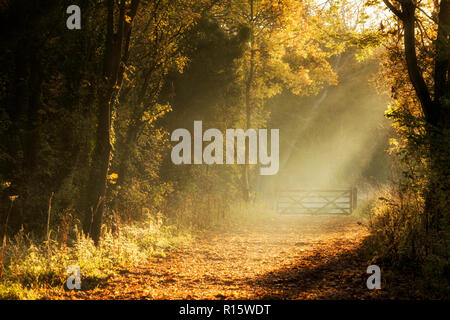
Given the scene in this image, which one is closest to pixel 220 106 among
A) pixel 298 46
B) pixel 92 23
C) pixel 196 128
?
pixel 196 128

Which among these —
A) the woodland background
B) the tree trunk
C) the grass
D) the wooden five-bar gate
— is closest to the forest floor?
the grass

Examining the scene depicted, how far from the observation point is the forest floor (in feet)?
18.9

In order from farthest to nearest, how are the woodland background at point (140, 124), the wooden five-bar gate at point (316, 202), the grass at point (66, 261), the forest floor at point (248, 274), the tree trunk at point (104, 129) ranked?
1. the wooden five-bar gate at point (316, 202)
2. the tree trunk at point (104, 129)
3. the woodland background at point (140, 124)
4. the forest floor at point (248, 274)
5. the grass at point (66, 261)

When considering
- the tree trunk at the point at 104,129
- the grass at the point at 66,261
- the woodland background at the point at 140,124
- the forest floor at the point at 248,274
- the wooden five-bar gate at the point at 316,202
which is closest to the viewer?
the grass at the point at 66,261

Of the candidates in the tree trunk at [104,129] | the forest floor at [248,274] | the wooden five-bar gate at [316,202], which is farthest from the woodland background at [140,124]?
the wooden five-bar gate at [316,202]

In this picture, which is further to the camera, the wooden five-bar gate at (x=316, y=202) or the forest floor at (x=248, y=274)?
the wooden five-bar gate at (x=316, y=202)

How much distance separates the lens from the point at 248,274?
7309 mm

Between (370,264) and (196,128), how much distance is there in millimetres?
11154

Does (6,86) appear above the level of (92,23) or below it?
below

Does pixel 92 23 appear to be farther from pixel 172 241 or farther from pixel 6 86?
pixel 172 241

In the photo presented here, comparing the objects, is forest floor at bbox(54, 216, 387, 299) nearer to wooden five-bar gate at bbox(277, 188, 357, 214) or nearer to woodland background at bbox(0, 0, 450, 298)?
woodland background at bbox(0, 0, 450, 298)

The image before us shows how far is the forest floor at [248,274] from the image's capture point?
577cm

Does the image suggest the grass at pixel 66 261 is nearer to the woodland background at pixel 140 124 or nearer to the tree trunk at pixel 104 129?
the woodland background at pixel 140 124

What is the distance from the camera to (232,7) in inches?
698
